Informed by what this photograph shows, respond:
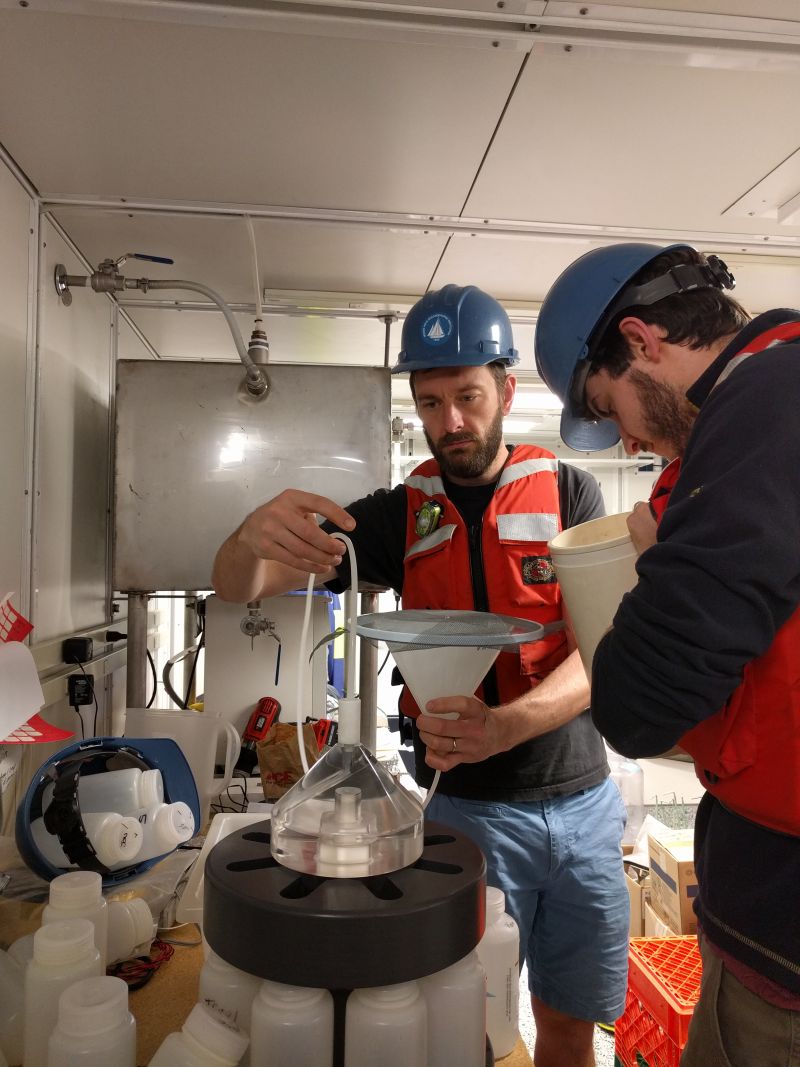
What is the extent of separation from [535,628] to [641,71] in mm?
1186

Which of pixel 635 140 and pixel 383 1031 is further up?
pixel 635 140

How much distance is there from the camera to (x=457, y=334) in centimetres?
163

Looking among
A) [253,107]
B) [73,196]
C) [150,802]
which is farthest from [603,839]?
[73,196]

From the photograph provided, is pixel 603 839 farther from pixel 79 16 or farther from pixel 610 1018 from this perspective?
pixel 79 16

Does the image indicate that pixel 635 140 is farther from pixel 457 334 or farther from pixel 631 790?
pixel 631 790

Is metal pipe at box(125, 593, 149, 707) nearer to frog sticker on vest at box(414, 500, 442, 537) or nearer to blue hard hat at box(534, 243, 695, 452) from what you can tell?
frog sticker on vest at box(414, 500, 442, 537)

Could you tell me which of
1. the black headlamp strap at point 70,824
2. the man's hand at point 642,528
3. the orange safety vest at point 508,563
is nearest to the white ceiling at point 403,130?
the orange safety vest at point 508,563

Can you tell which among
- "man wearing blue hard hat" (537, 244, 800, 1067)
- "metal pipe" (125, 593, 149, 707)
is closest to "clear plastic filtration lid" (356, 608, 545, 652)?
"man wearing blue hard hat" (537, 244, 800, 1067)

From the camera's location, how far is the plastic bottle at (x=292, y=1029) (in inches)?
23.9

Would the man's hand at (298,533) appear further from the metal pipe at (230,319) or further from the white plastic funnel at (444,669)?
the metal pipe at (230,319)

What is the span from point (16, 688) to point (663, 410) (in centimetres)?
124

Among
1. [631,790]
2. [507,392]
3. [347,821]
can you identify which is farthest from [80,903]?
[631,790]

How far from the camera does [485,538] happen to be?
1597 millimetres

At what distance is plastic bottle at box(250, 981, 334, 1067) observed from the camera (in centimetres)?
61
